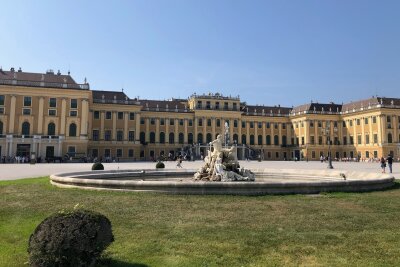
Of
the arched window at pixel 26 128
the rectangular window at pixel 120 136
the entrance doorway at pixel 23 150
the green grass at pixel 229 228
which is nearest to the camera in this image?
the green grass at pixel 229 228

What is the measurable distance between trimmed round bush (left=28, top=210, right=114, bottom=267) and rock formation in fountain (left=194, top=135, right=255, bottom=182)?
1154 centimetres

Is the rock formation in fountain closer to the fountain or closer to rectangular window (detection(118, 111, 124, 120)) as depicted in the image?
the fountain

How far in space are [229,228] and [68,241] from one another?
4.00m

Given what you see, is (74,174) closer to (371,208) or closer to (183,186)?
(183,186)

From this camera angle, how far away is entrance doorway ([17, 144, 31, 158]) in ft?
187

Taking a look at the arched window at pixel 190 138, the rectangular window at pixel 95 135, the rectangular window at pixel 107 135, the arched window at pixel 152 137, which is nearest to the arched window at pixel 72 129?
the rectangular window at pixel 95 135

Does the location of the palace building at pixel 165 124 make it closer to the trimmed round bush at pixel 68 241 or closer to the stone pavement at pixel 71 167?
the stone pavement at pixel 71 167

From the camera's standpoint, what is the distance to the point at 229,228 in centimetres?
768

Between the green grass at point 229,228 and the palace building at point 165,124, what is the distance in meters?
40.9

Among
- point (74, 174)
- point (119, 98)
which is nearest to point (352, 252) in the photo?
point (74, 174)

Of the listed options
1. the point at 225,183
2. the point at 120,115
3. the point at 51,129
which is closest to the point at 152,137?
the point at 120,115

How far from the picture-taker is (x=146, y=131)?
262 feet

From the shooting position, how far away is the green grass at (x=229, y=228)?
5.82 m

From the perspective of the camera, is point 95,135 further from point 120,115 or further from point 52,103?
point 52,103
